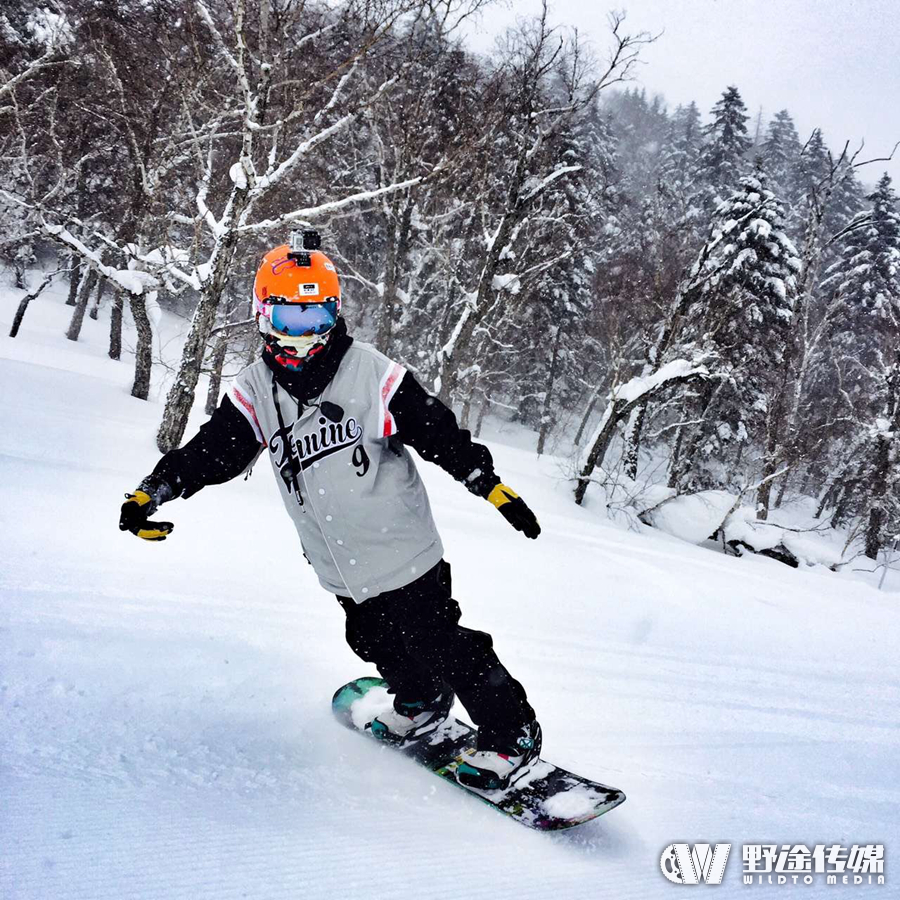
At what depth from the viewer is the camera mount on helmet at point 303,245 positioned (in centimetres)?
244

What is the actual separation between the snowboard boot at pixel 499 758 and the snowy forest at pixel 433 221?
293 inches

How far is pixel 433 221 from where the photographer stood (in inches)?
642

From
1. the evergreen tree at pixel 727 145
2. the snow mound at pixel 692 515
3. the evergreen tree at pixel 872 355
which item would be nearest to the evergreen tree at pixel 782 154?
the evergreen tree at pixel 727 145

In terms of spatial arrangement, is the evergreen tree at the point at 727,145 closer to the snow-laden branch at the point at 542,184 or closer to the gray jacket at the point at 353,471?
the snow-laden branch at the point at 542,184

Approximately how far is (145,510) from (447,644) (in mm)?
1283

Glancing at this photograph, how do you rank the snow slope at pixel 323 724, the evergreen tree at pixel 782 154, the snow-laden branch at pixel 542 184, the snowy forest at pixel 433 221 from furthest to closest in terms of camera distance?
1. the evergreen tree at pixel 782 154
2. the snow-laden branch at pixel 542 184
3. the snowy forest at pixel 433 221
4. the snow slope at pixel 323 724

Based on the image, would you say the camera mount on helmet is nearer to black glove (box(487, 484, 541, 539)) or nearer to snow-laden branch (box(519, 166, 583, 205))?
black glove (box(487, 484, 541, 539))

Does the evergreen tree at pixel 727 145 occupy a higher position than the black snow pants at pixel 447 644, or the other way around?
the evergreen tree at pixel 727 145

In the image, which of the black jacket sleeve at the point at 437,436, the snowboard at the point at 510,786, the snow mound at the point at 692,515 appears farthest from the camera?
the snow mound at the point at 692,515

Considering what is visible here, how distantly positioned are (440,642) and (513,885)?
0.85m

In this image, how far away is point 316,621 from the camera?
3.94m

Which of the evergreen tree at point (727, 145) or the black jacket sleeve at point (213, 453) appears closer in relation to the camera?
the black jacket sleeve at point (213, 453)

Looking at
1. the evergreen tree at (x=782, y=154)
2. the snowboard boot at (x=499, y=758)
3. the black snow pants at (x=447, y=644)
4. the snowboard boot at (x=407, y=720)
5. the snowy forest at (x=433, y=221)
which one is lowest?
the snowboard boot at (x=407, y=720)

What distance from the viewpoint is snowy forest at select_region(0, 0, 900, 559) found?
9.26 meters
